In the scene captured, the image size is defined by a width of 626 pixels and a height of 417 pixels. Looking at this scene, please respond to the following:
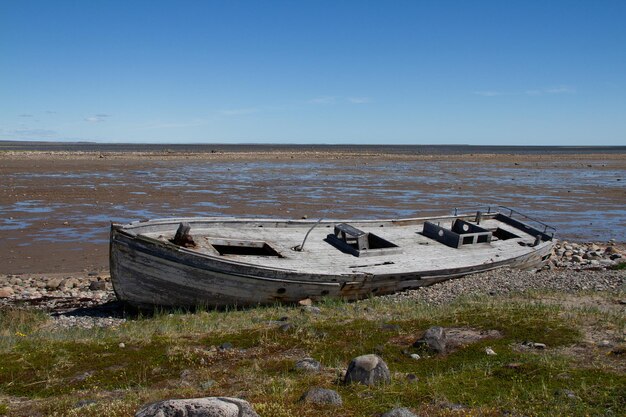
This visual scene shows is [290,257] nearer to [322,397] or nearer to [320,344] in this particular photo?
[320,344]

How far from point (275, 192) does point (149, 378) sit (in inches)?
1127

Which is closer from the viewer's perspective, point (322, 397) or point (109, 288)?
point (322, 397)

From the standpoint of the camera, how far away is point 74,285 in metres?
15.3

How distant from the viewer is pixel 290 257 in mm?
14000

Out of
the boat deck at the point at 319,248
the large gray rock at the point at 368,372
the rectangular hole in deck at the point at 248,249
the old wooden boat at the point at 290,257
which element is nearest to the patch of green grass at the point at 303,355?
the large gray rock at the point at 368,372

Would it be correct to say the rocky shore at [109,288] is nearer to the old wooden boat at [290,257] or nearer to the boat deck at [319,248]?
the old wooden boat at [290,257]

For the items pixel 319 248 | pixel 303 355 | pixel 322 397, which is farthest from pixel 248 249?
pixel 322 397

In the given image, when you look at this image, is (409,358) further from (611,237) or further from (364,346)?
(611,237)

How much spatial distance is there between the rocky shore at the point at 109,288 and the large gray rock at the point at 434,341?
4.10 metres

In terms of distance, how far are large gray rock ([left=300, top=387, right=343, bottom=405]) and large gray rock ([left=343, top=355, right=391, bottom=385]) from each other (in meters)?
0.60

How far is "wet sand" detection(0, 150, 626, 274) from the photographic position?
20891mm

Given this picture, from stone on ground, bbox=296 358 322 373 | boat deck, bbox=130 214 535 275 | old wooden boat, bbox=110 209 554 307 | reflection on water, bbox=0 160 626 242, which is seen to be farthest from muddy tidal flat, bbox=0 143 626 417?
reflection on water, bbox=0 160 626 242

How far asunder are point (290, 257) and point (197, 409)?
8761mm

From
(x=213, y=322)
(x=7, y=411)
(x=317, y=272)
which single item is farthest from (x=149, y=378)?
(x=317, y=272)
